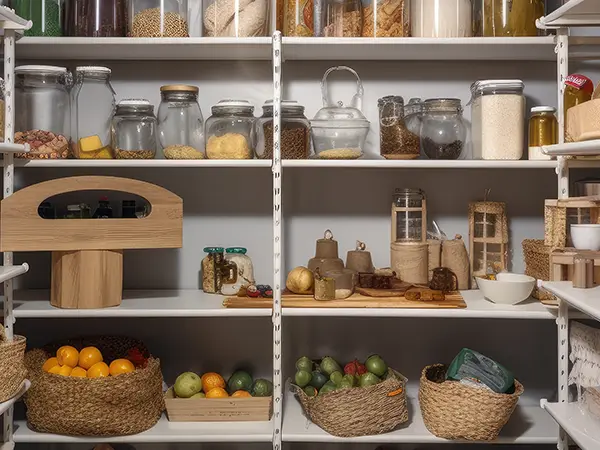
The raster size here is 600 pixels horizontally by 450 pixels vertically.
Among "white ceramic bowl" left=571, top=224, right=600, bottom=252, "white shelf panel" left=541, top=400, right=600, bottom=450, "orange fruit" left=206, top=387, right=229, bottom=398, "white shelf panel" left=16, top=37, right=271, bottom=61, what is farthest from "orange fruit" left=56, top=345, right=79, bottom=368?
"white ceramic bowl" left=571, top=224, right=600, bottom=252

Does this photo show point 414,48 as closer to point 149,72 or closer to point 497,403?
point 149,72

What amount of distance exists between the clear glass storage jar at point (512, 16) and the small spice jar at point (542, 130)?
24 cm

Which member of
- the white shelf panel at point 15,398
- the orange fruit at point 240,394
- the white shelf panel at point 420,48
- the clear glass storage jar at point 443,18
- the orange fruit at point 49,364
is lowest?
the orange fruit at point 240,394

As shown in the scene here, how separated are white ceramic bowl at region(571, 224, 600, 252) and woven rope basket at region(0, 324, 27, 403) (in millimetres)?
1563

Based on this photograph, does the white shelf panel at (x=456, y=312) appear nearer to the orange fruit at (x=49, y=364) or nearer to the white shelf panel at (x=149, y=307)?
the white shelf panel at (x=149, y=307)

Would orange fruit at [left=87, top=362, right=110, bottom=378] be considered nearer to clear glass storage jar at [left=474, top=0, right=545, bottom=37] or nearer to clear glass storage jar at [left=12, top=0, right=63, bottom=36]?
clear glass storage jar at [left=12, top=0, right=63, bottom=36]

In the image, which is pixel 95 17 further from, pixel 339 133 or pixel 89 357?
pixel 89 357

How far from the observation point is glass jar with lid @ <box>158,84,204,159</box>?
7.47 ft

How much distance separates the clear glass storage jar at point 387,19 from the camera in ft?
7.36

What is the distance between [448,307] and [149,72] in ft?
4.30

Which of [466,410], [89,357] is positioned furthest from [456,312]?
[89,357]

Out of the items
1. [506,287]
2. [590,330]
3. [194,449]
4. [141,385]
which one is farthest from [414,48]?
[194,449]

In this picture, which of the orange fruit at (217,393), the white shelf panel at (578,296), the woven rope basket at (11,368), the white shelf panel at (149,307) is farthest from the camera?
the orange fruit at (217,393)

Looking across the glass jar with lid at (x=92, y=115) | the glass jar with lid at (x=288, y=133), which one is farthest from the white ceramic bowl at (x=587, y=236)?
the glass jar with lid at (x=92, y=115)
